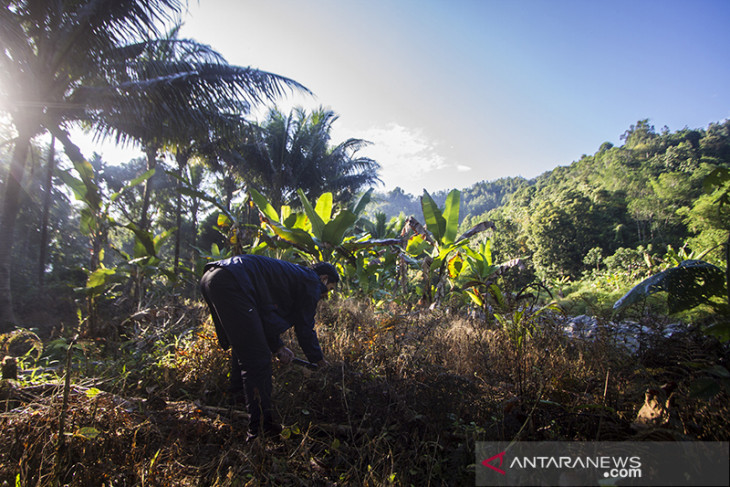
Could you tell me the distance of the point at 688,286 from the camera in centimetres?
166

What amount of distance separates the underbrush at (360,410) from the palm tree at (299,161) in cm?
1339

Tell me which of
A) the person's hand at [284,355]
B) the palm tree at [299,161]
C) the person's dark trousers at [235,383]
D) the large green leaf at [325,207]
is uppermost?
the palm tree at [299,161]

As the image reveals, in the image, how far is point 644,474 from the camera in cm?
118

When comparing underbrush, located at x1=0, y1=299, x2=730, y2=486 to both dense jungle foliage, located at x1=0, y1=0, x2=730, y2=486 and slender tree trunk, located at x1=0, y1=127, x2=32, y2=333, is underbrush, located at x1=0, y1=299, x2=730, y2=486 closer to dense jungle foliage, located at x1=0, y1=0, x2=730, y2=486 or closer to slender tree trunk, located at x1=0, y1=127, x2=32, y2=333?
dense jungle foliage, located at x1=0, y1=0, x2=730, y2=486

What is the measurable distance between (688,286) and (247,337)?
266 cm

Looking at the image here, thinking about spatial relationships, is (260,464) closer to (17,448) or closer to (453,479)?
(453,479)

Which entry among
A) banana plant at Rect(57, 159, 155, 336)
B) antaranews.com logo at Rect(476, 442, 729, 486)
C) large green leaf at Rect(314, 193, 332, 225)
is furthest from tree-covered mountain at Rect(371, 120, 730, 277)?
antaranews.com logo at Rect(476, 442, 729, 486)

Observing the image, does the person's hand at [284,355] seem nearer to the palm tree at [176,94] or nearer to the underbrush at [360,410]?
the underbrush at [360,410]

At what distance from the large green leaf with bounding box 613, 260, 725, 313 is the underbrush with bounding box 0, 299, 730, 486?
0.34 m

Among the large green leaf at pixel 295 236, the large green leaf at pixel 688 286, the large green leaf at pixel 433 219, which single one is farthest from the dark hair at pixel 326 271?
the large green leaf at pixel 433 219

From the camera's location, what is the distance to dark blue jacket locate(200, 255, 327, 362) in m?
2.20

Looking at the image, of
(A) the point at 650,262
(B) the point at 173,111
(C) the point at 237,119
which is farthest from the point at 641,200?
(B) the point at 173,111

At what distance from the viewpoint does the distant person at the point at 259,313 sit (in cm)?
194

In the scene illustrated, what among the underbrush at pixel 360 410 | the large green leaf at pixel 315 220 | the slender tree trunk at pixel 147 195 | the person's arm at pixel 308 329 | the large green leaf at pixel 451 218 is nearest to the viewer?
the underbrush at pixel 360 410
